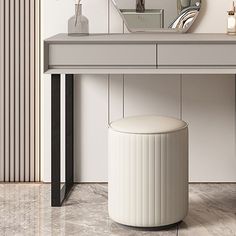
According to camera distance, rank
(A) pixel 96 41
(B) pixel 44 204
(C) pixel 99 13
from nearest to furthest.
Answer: (A) pixel 96 41
(B) pixel 44 204
(C) pixel 99 13

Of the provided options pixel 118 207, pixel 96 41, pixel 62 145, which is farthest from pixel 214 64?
pixel 62 145

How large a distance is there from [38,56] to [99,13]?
1.33ft

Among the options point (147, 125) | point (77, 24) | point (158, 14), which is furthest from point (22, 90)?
point (147, 125)

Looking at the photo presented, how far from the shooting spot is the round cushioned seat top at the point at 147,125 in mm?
2852

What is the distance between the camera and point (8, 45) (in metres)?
3.68

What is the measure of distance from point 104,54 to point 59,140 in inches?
18.4

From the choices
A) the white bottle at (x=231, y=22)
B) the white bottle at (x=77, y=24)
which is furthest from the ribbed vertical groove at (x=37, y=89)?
the white bottle at (x=231, y=22)

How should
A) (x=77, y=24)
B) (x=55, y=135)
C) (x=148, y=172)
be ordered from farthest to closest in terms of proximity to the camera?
(x=77, y=24) → (x=55, y=135) → (x=148, y=172)

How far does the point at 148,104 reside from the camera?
369 centimetres

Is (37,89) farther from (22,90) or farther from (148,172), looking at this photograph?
(148,172)

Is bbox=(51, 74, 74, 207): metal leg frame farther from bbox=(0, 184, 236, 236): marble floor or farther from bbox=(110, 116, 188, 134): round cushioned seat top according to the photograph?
bbox=(110, 116, 188, 134): round cushioned seat top

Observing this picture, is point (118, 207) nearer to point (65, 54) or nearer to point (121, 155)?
point (121, 155)

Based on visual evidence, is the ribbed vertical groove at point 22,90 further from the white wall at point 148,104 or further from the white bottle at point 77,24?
the white bottle at point 77,24

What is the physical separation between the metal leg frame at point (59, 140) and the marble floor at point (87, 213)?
59mm
